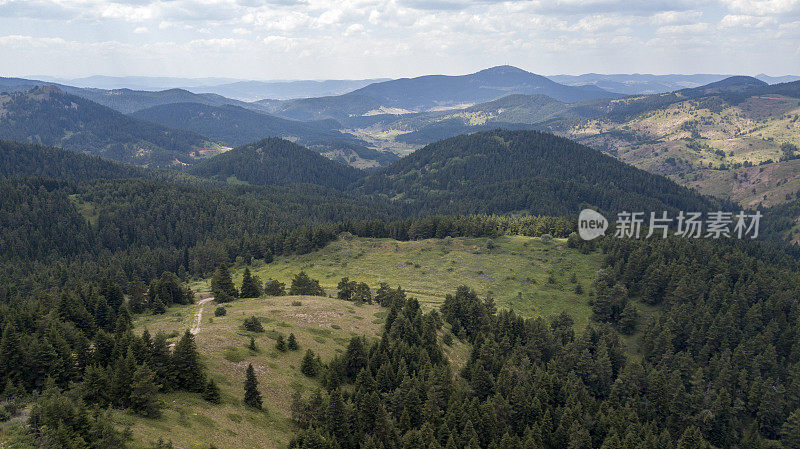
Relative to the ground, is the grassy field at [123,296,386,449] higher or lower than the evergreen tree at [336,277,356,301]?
higher

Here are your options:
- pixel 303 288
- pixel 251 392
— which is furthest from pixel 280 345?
pixel 303 288

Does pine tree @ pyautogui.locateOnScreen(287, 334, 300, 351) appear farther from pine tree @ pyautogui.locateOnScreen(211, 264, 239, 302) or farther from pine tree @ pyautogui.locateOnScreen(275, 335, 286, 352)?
pine tree @ pyautogui.locateOnScreen(211, 264, 239, 302)

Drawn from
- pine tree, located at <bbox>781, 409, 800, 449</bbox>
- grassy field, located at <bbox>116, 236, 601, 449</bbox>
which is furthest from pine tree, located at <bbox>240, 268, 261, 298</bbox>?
pine tree, located at <bbox>781, 409, 800, 449</bbox>

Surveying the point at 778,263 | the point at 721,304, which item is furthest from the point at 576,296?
the point at 778,263

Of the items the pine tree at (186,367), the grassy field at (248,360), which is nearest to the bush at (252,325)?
the grassy field at (248,360)

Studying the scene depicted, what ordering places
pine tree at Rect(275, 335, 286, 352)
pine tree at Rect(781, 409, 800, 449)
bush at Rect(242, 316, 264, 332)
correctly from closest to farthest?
pine tree at Rect(275, 335, 286, 352) → bush at Rect(242, 316, 264, 332) → pine tree at Rect(781, 409, 800, 449)

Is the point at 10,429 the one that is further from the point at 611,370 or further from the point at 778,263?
the point at 778,263

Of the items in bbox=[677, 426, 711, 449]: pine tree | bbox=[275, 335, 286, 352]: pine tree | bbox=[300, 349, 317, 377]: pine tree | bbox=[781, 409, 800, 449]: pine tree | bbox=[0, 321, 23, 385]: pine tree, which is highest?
bbox=[0, 321, 23, 385]: pine tree
